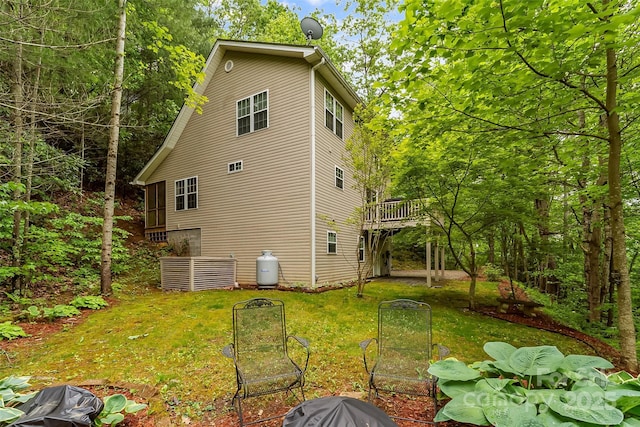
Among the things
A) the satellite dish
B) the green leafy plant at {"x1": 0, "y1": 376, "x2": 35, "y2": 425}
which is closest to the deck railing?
the satellite dish

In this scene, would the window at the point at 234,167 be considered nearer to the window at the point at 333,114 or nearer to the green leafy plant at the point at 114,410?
the window at the point at 333,114

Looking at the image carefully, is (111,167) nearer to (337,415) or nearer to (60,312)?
(60,312)

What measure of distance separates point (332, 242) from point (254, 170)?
362 cm

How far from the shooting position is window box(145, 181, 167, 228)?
13109 mm

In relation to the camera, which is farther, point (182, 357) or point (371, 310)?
point (371, 310)

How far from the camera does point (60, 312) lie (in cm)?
579

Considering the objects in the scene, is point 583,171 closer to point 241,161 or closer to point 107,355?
point 107,355

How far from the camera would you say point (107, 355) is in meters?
4.15

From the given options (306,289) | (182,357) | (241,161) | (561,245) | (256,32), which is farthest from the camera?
(256,32)

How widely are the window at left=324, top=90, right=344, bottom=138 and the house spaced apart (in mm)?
36

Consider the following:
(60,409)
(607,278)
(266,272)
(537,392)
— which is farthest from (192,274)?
(607,278)

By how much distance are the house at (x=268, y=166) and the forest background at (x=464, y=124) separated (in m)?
2.09

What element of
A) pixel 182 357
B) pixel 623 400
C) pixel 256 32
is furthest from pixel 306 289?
pixel 256 32

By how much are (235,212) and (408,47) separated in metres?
8.39
